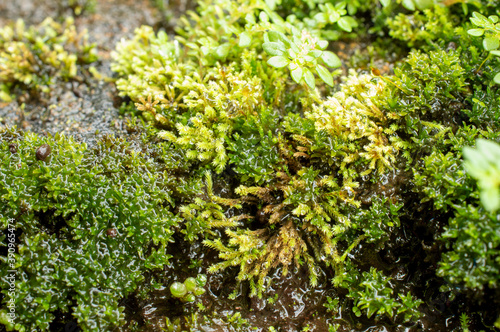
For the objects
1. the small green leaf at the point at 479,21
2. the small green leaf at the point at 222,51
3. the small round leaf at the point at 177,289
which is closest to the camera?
the small round leaf at the point at 177,289

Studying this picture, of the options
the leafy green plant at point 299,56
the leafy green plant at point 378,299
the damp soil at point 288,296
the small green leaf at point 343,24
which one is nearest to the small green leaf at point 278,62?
the leafy green plant at point 299,56

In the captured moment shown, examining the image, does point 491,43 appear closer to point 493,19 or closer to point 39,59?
point 493,19

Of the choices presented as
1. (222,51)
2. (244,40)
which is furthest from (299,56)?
(222,51)

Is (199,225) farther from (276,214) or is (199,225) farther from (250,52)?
(250,52)

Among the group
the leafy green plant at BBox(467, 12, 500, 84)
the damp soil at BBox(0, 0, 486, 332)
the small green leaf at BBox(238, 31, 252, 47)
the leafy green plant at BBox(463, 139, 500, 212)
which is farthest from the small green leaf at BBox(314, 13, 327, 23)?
the leafy green plant at BBox(463, 139, 500, 212)

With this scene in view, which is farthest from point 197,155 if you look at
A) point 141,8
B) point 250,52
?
point 141,8

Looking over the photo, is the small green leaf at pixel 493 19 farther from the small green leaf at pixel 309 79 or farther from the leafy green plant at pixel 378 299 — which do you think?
the leafy green plant at pixel 378 299
